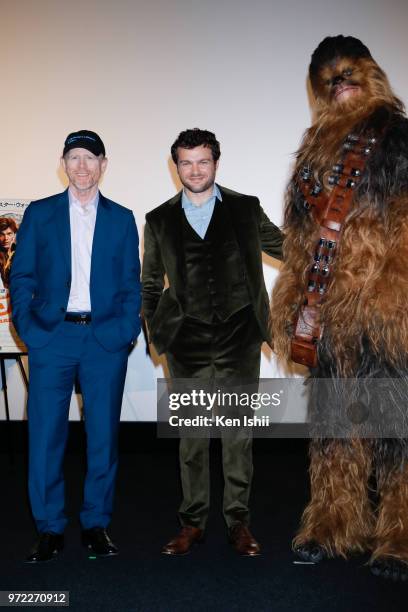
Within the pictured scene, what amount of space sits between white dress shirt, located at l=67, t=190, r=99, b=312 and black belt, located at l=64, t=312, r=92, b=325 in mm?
20

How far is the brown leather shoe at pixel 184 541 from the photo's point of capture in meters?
2.80

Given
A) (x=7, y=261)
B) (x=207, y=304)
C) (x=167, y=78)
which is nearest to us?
(x=207, y=304)

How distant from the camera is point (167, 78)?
4.53m

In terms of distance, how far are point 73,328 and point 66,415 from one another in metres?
0.37

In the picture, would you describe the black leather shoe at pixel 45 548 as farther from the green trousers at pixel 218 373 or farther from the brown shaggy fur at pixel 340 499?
the brown shaggy fur at pixel 340 499

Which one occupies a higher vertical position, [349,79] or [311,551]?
[349,79]

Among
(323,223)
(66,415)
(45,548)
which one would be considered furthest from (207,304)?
(45,548)

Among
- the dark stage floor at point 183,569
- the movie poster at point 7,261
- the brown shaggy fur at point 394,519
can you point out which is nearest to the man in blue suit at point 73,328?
the dark stage floor at point 183,569

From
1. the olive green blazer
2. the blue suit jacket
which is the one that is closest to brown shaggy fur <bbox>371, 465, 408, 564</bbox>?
the olive green blazer

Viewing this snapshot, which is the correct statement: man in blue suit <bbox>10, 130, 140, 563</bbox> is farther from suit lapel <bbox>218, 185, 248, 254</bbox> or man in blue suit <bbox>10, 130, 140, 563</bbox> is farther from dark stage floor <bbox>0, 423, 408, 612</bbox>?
suit lapel <bbox>218, 185, 248, 254</bbox>

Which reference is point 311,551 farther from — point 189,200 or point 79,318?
point 189,200

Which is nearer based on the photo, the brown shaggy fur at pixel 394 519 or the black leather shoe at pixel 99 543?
the brown shaggy fur at pixel 394 519

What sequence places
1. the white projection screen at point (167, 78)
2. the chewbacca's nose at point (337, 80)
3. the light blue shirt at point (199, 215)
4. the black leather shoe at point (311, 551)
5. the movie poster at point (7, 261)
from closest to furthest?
the chewbacca's nose at point (337, 80)
the black leather shoe at point (311, 551)
the light blue shirt at point (199, 215)
the movie poster at point (7, 261)
the white projection screen at point (167, 78)

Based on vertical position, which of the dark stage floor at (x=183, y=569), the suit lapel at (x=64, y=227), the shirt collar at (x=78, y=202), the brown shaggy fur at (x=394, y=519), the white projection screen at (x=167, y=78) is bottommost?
the dark stage floor at (x=183, y=569)
